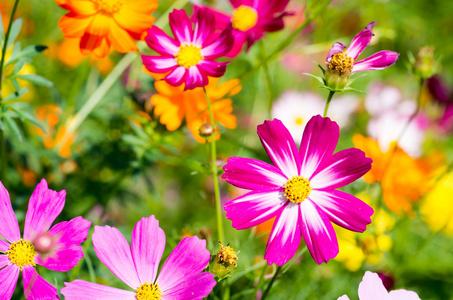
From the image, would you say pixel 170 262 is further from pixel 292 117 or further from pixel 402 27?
pixel 402 27

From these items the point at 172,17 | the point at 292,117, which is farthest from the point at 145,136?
the point at 292,117

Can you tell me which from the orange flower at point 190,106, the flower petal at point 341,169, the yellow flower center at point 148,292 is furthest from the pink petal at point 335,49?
the yellow flower center at point 148,292

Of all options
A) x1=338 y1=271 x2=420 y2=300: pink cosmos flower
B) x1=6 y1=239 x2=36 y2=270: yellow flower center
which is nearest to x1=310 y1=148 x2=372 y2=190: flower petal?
x1=338 y1=271 x2=420 y2=300: pink cosmos flower

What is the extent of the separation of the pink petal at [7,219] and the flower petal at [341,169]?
33 centimetres

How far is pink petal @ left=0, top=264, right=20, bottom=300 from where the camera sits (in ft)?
1.58

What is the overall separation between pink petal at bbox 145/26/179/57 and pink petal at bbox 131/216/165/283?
243 mm

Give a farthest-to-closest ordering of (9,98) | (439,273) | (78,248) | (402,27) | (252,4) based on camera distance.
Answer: (402,27)
(439,273)
(252,4)
(9,98)
(78,248)

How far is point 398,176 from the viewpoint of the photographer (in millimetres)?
932

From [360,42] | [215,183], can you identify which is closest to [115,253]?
[215,183]

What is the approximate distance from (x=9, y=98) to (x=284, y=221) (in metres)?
0.39

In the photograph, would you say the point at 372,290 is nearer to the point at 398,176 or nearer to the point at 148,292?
the point at 148,292

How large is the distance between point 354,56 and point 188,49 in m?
0.23

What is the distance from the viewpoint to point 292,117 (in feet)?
4.57

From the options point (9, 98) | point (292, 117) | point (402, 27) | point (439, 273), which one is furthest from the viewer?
point (402, 27)
